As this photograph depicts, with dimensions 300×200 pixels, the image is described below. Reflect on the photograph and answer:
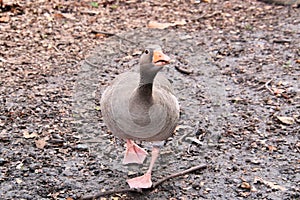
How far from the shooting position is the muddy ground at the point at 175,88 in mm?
3834

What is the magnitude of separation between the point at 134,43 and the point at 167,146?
2108 millimetres

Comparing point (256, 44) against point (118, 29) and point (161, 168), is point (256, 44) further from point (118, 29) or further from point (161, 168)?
point (161, 168)

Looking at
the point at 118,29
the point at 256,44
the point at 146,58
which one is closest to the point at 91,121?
the point at 146,58

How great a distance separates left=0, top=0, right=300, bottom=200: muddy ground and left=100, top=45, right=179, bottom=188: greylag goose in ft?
1.63

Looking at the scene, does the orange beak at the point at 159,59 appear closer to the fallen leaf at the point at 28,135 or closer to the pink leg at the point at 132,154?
the pink leg at the point at 132,154

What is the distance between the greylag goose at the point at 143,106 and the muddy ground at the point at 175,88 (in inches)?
19.6

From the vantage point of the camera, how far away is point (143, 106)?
3.33 meters

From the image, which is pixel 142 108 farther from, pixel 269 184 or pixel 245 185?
pixel 269 184

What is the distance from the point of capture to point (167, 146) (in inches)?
168

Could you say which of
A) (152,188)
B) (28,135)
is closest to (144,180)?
(152,188)

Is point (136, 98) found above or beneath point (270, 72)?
above

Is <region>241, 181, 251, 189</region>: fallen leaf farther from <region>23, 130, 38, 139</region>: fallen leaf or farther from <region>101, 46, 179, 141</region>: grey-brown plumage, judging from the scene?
<region>23, 130, 38, 139</region>: fallen leaf

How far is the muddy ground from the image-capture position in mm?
3834

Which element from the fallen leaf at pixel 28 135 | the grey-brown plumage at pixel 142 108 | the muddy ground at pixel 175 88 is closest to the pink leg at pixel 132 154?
the muddy ground at pixel 175 88
